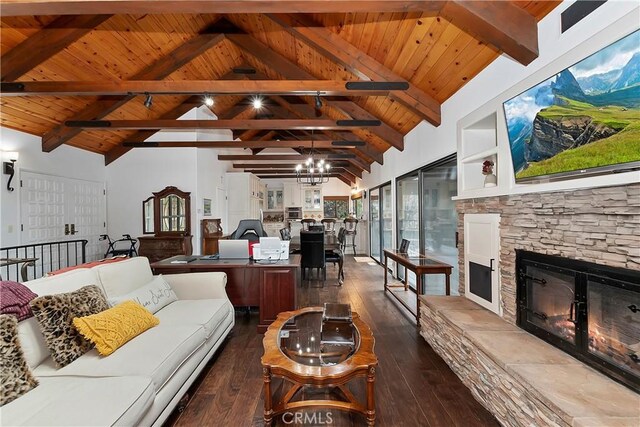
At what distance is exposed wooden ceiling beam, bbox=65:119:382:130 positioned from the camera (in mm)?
4797

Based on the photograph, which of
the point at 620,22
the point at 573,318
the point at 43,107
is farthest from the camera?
the point at 43,107

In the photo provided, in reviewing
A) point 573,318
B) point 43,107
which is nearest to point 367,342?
point 573,318

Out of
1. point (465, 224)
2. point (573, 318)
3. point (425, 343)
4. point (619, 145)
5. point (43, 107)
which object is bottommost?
point (425, 343)

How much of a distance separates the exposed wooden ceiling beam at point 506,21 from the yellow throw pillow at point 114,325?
3.22 meters

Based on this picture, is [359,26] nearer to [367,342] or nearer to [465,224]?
[465,224]

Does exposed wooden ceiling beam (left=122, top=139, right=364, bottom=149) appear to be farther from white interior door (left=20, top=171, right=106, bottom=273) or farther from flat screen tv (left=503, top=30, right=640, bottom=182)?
flat screen tv (left=503, top=30, right=640, bottom=182)

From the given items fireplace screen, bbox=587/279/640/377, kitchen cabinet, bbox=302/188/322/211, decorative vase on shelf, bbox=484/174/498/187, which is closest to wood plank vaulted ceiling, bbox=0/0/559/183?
decorative vase on shelf, bbox=484/174/498/187

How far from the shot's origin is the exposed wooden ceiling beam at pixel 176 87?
3637 millimetres

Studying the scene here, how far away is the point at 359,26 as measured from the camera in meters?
3.04

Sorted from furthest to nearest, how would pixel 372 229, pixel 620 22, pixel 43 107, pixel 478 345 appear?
1. pixel 372 229
2. pixel 43 107
3. pixel 478 345
4. pixel 620 22

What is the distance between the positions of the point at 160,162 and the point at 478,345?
6.97 metres

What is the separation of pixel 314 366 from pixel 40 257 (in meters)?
5.82

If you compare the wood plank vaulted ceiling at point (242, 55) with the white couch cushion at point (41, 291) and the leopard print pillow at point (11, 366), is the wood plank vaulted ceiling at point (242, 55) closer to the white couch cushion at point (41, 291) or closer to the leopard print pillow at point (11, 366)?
the white couch cushion at point (41, 291)

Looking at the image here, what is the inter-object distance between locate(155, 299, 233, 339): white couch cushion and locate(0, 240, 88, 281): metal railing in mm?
2625
